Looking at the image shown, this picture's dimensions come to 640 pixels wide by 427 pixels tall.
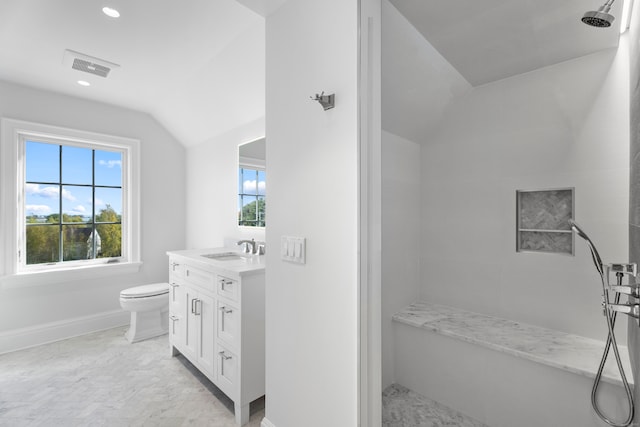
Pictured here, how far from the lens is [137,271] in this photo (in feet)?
11.5

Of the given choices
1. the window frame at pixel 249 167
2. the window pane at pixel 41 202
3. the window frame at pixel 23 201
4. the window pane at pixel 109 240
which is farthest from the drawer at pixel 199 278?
the window pane at pixel 41 202

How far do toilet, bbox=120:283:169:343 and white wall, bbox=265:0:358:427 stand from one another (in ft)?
5.96

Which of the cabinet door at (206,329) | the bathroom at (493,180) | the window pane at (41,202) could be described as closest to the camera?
the bathroom at (493,180)

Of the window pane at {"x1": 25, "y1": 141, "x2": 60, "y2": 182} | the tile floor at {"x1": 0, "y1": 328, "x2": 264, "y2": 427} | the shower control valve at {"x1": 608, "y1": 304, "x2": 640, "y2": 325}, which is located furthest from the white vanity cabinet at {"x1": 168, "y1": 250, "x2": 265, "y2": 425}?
the window pane at {"x1": 25, "y1": 141, "x2": 60, "y2": 182}

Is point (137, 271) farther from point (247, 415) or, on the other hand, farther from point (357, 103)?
point (357, 103)

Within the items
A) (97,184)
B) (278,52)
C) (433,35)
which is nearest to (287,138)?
(278,52)

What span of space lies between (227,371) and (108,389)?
97 cm

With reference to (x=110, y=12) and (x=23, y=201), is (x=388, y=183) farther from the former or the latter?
(x=23, y=201)

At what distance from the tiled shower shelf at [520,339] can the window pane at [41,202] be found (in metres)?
3.42

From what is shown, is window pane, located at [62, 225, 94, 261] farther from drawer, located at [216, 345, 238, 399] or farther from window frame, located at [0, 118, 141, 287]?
drawer, located at [216, 345, 238, 399]

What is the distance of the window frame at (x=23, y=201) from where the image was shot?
276cm

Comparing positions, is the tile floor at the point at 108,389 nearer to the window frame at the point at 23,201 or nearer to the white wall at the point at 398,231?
the window frame at the point at 23,201

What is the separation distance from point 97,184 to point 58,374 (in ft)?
6.21

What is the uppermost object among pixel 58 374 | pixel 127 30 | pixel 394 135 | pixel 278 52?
pixel 127 30
